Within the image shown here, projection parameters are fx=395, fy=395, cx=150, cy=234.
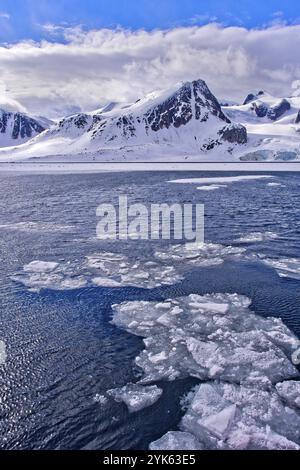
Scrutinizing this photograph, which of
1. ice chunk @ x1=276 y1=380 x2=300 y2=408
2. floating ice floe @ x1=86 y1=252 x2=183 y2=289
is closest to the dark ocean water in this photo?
floating ice floe @ x1=86 y1=252 x2=183 y2=289

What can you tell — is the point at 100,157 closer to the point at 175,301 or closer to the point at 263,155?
the point at 263,155

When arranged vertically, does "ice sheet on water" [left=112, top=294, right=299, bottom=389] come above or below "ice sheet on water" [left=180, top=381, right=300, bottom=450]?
above

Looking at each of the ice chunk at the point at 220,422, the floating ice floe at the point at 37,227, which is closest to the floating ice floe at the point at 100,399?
the ice chunk at the point at 220,422

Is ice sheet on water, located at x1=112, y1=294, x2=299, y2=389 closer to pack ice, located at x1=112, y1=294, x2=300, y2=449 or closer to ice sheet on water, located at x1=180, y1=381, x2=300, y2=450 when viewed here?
pack ice, located at x1=112, y1=294, x2=300, y2=449

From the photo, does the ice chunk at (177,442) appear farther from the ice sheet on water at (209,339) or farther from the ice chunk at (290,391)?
the ice chunk at (290,391)

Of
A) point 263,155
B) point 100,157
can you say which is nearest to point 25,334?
point 263,155

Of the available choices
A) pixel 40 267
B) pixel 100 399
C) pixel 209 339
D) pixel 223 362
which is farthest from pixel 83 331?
pixel 40 267
